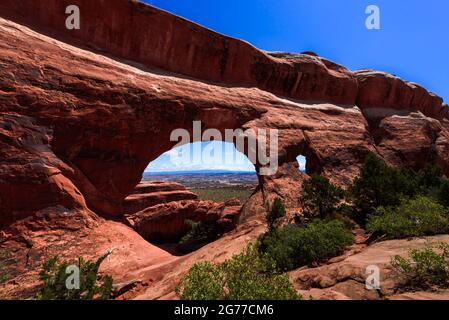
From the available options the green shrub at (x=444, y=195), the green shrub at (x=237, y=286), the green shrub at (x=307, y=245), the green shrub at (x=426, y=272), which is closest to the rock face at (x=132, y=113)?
the green shrub at (x=307, y=245)

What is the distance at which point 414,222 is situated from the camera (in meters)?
9.18

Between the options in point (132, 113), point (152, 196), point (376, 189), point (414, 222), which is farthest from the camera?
point (152, 196)

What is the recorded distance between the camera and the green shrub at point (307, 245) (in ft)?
28.1

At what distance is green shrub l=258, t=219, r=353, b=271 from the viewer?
857cm

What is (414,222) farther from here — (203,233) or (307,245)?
(203,233)

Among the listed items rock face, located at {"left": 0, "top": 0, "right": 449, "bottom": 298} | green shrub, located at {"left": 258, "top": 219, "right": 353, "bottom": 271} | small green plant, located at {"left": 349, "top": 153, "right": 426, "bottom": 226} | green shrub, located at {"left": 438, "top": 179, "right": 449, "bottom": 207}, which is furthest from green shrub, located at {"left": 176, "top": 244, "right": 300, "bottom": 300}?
green shrub, located at {"left": 438, "top": 179, "right": 449, "bottom": 207}

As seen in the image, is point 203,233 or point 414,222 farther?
point 203,233

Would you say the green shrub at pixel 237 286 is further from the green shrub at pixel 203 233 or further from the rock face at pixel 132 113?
the green shrub at pixel 203 233

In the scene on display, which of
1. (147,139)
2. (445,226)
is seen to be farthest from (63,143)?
(445,226)

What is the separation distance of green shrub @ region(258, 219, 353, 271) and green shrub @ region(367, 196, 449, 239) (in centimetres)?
125

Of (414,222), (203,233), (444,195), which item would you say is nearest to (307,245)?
(414,222)

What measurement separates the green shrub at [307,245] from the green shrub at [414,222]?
1252mm

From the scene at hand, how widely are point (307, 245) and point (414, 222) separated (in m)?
3.79
